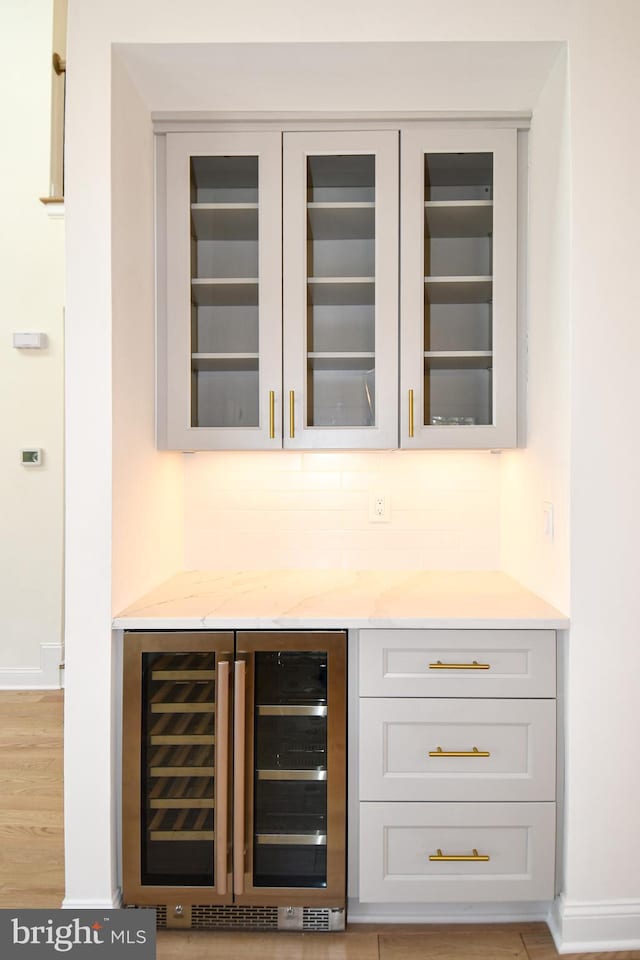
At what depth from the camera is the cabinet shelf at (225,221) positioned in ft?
6.88

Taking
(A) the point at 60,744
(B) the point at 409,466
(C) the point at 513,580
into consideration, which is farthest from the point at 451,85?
(A) the point at 60,744

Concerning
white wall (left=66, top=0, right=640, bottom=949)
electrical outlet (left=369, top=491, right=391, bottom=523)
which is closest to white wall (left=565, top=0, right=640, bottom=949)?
white wall (left=66, top=0, right=640, bottom=949)

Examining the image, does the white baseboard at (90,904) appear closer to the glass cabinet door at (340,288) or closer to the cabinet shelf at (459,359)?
the glass cabinet door at (340,288)

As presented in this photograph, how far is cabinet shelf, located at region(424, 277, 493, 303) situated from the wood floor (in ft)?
6.26

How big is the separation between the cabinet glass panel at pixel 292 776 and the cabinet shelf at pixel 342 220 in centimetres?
133

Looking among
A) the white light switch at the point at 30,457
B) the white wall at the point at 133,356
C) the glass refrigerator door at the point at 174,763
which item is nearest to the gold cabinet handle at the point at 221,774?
the glass refrigerator door at the point at 174,763

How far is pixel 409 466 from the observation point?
8.07ft

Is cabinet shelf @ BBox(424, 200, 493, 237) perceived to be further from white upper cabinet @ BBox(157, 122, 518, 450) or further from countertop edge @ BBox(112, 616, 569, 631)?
countertop edge @ BBox(112, 616, 569, 631)

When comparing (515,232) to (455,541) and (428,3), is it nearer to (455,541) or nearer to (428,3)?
(428,3)

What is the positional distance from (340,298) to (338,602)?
0.99m

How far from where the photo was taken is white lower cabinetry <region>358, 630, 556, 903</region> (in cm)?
180

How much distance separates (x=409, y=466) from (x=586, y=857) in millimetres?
1354

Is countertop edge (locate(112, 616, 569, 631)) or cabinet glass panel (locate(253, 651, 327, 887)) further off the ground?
countertop edge (locate(112, 616, 569, 631))

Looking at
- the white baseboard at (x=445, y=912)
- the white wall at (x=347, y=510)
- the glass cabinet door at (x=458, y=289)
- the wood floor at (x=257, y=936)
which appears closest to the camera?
the wood floor at (x=257, y=936)
